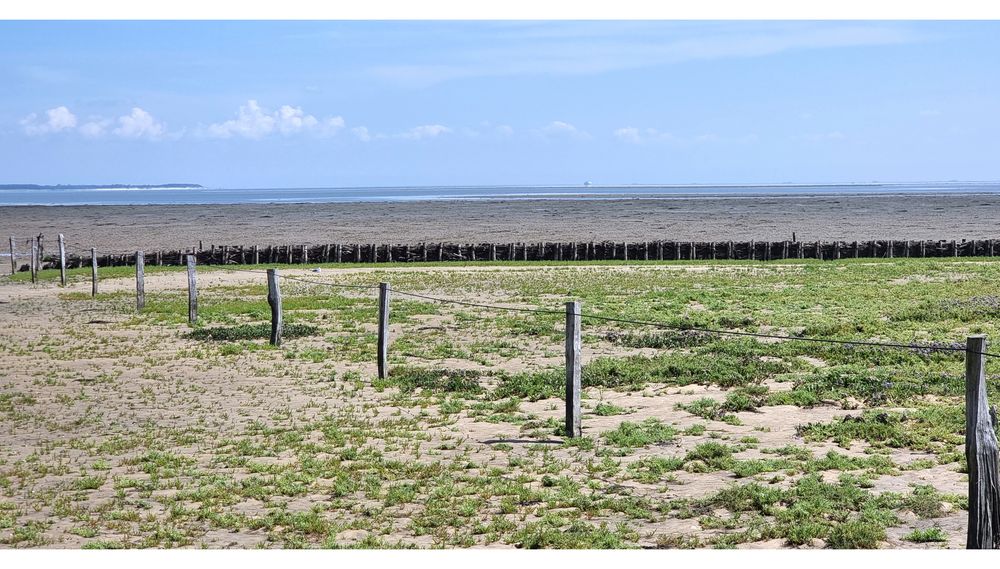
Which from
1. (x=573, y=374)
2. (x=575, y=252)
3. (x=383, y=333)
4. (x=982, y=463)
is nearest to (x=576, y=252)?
(x=575, y=252)

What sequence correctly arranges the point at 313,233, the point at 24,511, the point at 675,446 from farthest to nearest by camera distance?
1. the point at 313,233
2. the point at 675,446
3. the point at 24,511

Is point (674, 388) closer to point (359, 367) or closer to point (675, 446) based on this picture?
point (675, 446)

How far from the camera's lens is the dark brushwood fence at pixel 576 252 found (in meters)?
45.6

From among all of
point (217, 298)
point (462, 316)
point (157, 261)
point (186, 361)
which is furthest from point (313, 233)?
point (186, 361)

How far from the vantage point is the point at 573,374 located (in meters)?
11.7

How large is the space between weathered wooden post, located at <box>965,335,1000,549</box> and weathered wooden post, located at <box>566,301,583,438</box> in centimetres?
516

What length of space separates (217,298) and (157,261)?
1803 cm

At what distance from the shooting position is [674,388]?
14961 mm

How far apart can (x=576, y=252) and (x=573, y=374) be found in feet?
116

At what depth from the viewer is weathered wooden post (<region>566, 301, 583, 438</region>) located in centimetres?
1170

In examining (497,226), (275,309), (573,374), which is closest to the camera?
(573,374)

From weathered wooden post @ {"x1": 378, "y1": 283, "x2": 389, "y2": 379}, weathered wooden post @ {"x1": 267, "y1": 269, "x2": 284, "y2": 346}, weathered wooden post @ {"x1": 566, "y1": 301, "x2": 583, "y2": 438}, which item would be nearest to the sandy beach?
weathered wooden post @ {"x1": 267, "y1": 269, "x2": 284, "y2": 346}

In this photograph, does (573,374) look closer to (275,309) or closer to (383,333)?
(383,333)

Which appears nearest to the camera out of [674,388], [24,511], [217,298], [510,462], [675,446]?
[24,511]
